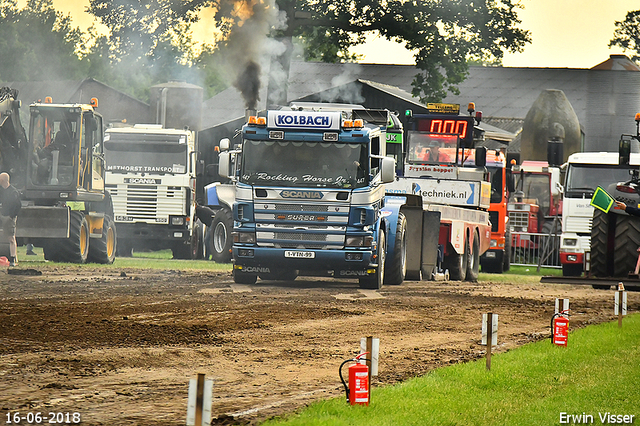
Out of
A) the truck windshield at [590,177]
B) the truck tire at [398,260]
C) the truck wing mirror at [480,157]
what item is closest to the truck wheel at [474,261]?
the truck wing mirror at [480,157]

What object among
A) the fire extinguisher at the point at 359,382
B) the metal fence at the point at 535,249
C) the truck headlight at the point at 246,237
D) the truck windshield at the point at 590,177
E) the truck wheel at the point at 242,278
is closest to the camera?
the fire extinguisher at the point at 359,382

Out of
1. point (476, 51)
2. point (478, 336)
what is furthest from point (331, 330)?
point (476, 51)

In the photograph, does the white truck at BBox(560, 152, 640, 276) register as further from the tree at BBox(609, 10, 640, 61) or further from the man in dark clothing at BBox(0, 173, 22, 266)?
the tree at BBox(609, 10, 640, 61)

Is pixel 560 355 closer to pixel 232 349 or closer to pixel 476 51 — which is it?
pixel 232 349

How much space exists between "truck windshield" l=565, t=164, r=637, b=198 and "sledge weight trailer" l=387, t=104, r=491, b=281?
2.08 metres

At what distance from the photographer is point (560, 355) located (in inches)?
423

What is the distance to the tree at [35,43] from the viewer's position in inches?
2913

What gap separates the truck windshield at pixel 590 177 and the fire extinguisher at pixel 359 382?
17.6 metres

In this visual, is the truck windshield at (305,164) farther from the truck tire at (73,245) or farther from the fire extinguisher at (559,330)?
the fire extinguisher at (559,330)

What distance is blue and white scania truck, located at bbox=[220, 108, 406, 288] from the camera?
1852 centimetres

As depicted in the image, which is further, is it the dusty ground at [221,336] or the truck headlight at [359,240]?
the truck headlight at [359,240]

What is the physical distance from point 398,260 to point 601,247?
13.3 ft

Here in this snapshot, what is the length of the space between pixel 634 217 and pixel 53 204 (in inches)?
530

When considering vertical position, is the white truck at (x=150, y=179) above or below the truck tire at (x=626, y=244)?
above
